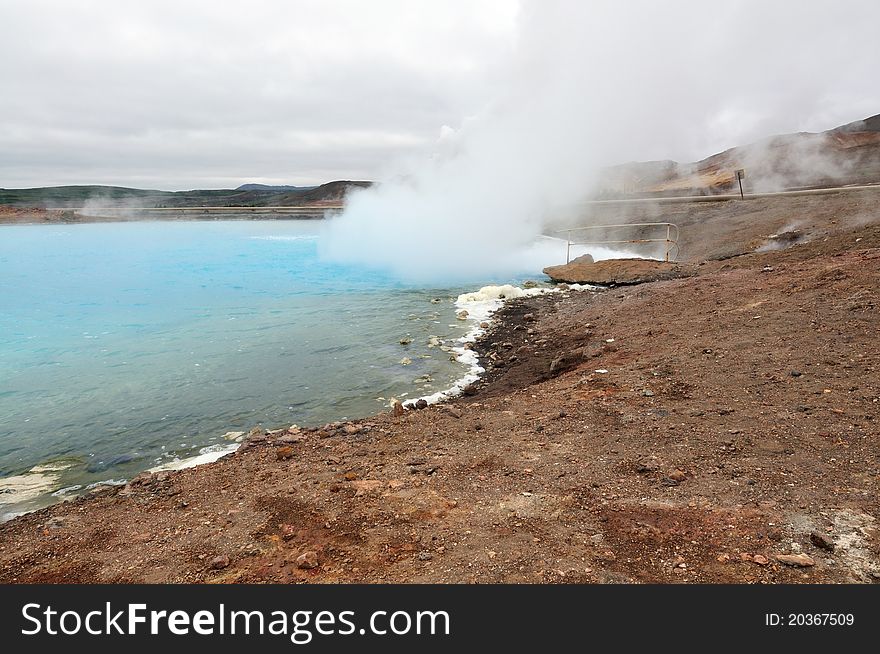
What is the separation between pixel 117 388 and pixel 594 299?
11.4 m

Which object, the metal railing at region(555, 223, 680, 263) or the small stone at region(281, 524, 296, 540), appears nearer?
the small stone at region(281, 524, 296, 540)

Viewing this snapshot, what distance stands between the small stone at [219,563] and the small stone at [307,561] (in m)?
0.56

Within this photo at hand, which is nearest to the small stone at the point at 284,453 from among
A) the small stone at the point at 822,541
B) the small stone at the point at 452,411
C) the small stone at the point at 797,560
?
the small stone at the point at 452,411

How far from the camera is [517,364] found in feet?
33.2

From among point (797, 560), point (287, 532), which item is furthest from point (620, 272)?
point (287, 532)

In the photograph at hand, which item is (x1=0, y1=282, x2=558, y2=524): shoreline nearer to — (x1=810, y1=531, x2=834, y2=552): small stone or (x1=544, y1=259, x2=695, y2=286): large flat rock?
(x1=810, y1=531, x2=834, y2=552): small stone

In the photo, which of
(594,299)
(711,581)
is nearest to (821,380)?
(711,581)

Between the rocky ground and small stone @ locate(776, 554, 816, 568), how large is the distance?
0.6 inches

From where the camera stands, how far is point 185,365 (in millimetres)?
11477

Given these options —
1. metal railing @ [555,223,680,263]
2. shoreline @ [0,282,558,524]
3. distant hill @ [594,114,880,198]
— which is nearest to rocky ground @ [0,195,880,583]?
shoreline @ [0,282,558,524]

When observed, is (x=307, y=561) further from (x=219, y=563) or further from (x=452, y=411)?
(x=452, y=411)

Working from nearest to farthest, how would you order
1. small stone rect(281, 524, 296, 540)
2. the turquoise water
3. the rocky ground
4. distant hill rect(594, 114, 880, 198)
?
the rocky ground → small stone rect(281, 524, 296, 540) → the turquoise water → distant hill rect(594, 114, 880, 198)

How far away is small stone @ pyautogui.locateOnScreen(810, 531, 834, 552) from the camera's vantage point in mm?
3395

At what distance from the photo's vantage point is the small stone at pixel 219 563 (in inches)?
155
